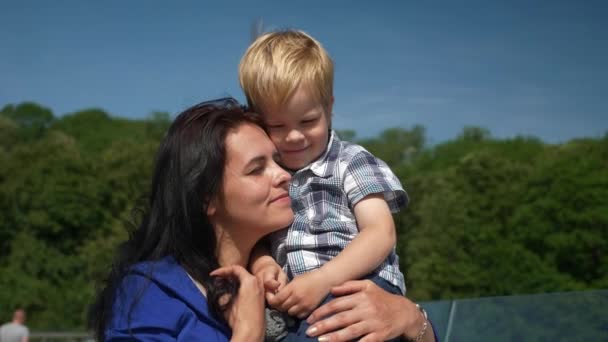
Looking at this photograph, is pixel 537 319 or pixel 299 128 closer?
pixel 299 128

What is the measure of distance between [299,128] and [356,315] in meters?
0.85

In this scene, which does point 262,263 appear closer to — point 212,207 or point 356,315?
point 212,207

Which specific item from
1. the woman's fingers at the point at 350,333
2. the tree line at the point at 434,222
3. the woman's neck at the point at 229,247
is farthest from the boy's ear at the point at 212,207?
the tree line at the point at 434,222

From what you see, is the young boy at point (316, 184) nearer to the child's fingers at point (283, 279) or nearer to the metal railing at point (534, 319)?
the child's fingers at point (283, 279)

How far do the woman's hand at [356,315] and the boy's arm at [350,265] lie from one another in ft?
0.14

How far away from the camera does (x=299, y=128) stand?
10.9 ft

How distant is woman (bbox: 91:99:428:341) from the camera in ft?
9.68

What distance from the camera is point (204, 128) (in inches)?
124

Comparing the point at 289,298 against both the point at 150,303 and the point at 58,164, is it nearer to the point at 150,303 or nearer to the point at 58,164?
the point at 150,303

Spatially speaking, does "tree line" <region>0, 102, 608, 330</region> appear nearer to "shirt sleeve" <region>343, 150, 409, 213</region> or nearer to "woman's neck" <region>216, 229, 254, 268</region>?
"woman's neck" <region>216, 229, 254, 268</region>

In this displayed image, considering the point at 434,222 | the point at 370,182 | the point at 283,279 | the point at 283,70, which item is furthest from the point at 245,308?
the point at 434,222

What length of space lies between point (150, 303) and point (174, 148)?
651 millimetres

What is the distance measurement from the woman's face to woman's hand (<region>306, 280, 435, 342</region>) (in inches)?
15.3

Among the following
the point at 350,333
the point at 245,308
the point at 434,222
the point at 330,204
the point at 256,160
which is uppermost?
the point at 256,160
